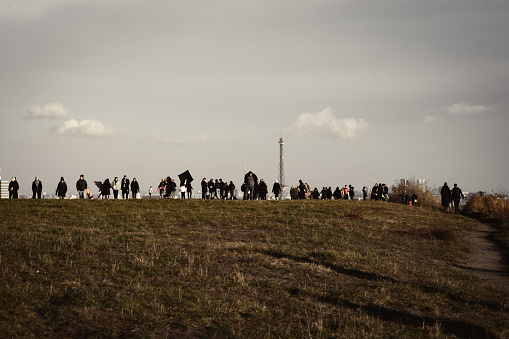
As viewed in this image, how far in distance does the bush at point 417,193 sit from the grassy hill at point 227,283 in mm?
31400

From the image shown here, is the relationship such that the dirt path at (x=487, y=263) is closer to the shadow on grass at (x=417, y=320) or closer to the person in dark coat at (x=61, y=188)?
the shadow on grass at (x=417, y=320)

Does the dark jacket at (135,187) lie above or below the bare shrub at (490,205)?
above

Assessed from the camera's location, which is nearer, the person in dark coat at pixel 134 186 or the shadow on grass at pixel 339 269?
the shadow on grass at pixel 339 269

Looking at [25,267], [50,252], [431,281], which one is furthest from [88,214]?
[431,281]

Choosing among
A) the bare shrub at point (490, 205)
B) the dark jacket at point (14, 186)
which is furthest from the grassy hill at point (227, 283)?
the bare shrub at point (490, 205)

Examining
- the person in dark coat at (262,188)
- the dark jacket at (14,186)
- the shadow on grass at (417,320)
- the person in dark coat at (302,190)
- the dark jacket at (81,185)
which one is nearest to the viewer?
the shadow on grass at (417,320)

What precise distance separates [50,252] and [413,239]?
15545mm

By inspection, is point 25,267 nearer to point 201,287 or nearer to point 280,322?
point 201,287

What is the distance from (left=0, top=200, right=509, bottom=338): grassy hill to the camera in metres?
9.15

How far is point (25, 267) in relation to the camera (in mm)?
12039

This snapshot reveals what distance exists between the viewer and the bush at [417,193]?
172 feet

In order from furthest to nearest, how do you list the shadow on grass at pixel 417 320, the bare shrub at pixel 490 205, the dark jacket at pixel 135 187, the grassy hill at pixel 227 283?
the dark jacket at pixel 135 187, the bare shrub at pixel 490 205, the shadow on grass at pixel 417 320, the grassy hill at pixel 227 283

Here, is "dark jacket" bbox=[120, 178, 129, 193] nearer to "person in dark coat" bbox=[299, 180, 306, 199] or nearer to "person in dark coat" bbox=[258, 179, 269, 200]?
"person in dark coat" bbox=[258, 179, 269, 200]

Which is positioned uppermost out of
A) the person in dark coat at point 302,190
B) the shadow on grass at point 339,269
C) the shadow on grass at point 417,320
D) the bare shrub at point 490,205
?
the person in dark coat at point 302,190
